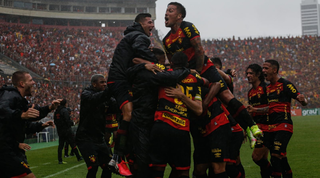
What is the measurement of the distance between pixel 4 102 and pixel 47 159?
10.0 metres

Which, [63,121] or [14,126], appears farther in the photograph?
[63,121]

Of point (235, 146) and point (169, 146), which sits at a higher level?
point (169, 146)

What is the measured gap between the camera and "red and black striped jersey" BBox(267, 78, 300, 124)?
731 cm

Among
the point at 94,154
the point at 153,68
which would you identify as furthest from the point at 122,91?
the point at 94,154

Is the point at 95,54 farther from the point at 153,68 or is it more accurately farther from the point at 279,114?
the point at 153,68

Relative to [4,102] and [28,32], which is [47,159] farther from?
[28,32]

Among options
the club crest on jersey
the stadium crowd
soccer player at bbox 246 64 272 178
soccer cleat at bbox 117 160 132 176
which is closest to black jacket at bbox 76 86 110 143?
the club crest on jersey

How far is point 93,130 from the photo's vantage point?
7.02 m

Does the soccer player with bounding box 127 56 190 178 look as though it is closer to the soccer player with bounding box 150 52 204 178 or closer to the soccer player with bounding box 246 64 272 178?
the soccer player with bounding box 150 52 204 178

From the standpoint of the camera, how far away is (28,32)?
47.7 metres

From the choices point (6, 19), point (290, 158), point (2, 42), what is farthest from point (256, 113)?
point (6, 19)

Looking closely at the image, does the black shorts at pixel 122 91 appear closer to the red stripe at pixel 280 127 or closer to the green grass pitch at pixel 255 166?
the red stripe at pixel 280 127

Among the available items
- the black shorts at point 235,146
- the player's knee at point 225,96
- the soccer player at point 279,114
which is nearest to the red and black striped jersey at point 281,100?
the soccer player at point 279,114

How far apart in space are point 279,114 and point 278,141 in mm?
632
